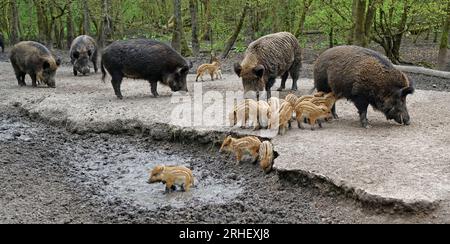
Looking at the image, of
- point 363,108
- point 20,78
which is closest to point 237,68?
point 363,108

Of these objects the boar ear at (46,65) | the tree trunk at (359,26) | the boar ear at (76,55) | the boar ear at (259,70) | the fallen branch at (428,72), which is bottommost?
the fallen branch at (428,72)

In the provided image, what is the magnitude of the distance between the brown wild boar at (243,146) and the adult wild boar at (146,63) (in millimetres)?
4458

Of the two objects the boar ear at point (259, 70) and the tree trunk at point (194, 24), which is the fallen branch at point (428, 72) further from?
the tree trunk at point (194, 24)

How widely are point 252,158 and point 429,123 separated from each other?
3558 millimetres

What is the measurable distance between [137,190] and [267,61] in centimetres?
496

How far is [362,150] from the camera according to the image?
816cm

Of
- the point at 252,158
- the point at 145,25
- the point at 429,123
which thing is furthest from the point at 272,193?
the point at 145,25

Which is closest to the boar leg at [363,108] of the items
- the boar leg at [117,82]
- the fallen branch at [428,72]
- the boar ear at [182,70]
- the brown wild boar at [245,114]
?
the brown wild boar at [245,114]

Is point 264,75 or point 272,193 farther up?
point 264,75

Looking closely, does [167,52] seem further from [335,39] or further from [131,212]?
[335,39]

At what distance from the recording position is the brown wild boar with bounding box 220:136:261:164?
8461 mm

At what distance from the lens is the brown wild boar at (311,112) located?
947 cm

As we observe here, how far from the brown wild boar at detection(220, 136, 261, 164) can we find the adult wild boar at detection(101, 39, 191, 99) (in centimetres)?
446

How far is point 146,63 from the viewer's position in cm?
1276
